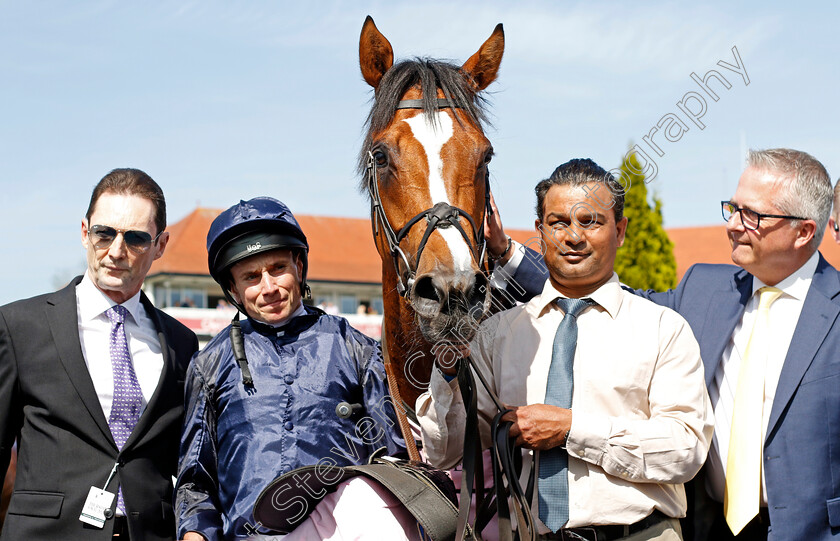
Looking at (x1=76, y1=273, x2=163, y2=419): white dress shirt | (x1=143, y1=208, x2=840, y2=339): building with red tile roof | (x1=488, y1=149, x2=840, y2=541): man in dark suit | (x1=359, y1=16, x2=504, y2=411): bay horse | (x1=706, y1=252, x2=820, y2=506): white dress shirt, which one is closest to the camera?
(x1=359, y1=16, x2=504, y2=411): bay horse

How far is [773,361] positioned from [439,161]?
1.49 metres

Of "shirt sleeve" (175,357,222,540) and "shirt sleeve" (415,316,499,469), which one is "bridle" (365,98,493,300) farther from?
"shirt sleeve" (175,357,222,540)

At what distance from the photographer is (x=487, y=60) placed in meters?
3.23

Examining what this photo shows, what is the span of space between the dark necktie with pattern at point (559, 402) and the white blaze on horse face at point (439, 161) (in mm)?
527

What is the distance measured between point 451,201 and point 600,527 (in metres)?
1.13

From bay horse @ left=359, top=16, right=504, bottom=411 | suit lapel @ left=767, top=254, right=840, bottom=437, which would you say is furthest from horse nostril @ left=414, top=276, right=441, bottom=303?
suit lapel @ left=767, top=254, right=840, bottom=437

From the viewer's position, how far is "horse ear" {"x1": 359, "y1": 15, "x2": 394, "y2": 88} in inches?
123

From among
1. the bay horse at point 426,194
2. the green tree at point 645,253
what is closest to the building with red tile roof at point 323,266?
the green tree at point 645,253

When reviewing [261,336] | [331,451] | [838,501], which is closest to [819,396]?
[838,501]

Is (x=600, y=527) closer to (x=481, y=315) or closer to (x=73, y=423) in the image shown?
(x=481, y=315)

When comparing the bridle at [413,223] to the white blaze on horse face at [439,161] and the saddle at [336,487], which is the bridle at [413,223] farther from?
the saddle at [336,487]

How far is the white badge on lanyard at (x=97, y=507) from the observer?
3.12 metres

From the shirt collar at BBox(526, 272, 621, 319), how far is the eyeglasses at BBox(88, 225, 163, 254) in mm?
1700

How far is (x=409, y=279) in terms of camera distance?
2617mm
